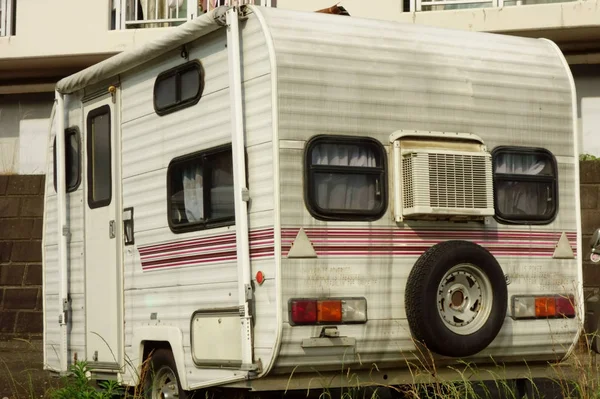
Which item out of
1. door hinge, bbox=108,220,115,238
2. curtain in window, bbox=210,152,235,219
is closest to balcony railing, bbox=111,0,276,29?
door hinge, bbox=108,220,115,238

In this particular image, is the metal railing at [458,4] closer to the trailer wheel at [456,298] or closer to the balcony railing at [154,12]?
the balcony railing at [154,12]

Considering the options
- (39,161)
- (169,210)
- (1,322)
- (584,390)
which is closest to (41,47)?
(39,161)

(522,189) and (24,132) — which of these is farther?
(24,132)

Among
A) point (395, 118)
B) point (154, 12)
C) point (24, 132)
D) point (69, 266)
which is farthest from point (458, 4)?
point (395, 118)

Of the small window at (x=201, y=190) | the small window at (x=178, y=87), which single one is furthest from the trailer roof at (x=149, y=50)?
the small window at (x=201, y=190)

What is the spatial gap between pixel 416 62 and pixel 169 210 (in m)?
2.07

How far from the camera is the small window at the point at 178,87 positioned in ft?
27.6

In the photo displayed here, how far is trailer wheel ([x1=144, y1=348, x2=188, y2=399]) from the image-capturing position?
28.5 ft

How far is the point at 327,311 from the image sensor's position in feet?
25.0

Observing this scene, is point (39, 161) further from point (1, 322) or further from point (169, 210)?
point (169, 210)

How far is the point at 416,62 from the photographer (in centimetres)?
823

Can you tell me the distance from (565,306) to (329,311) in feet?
6.64

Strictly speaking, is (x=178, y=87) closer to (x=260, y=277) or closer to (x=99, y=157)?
(x=99, y=157)

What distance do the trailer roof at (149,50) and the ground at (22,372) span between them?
8.06ft
